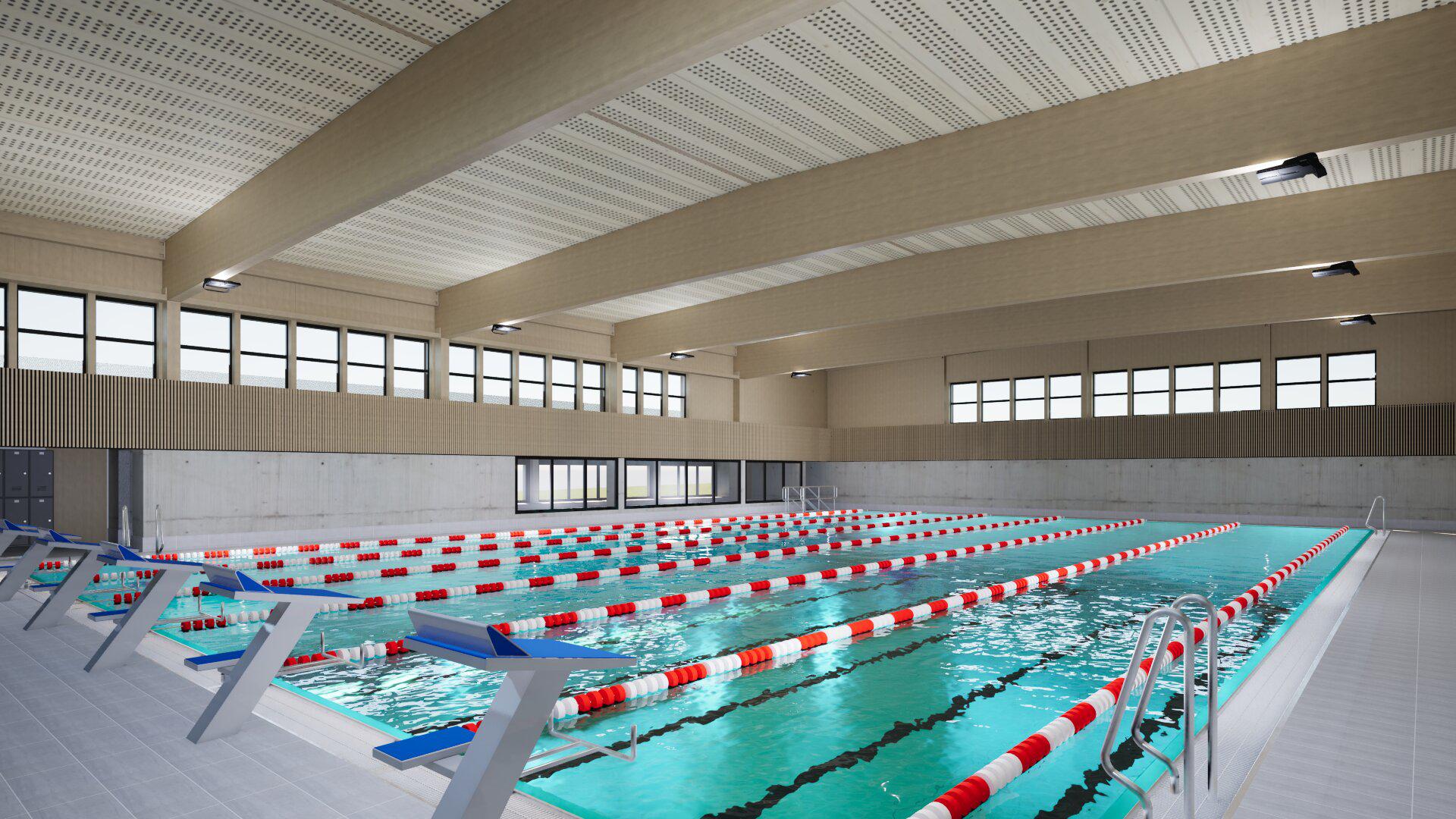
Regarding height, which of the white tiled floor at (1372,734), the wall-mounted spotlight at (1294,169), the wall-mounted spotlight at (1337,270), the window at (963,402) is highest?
the wall-mounted spotlight at (1294,169)

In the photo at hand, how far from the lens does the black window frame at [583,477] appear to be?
2050 cm

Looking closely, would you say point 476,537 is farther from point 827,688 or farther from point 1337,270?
point 1337,270

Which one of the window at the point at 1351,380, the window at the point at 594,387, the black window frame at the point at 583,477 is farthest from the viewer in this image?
the window at the point at 594,387

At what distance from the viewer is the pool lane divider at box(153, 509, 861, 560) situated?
1352 centimetres

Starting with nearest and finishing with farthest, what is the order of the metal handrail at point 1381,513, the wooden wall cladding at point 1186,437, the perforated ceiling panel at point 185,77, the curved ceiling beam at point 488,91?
1. the curved ceiling beam at point 488,91
2. the perforated ceiling panel at point 185,77
3. the metal handrail at point 1381,513
4. the wooden wall cladding at point 1186,437

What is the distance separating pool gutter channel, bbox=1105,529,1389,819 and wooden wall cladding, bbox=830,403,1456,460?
1441cm

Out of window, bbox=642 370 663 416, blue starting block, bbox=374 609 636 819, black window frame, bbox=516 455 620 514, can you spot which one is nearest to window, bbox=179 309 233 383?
black window frame, bbox=516 455 620 514

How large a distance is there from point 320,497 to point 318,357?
9.16ft

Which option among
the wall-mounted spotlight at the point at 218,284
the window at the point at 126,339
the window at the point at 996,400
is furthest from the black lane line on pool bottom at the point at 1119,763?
the window at the point at 996,400

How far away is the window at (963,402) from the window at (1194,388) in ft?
18.7

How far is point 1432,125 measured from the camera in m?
6.92

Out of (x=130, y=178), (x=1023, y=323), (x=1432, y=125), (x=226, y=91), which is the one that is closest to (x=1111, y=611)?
(x=1432, y=125)

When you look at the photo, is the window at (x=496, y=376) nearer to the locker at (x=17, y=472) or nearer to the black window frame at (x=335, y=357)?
the black window frame at (x=335, y=357)

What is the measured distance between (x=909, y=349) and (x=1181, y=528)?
792cm
